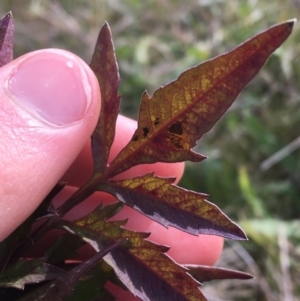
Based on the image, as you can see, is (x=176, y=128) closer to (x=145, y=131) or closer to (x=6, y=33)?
(x=145, y=131)

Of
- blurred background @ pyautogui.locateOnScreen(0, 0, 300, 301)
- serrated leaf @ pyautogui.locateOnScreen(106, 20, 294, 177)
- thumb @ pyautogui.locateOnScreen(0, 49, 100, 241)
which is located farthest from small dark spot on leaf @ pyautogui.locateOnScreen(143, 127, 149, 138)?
blurred background @ pyautogui.locateOnScreen(0, 0, 300, 301)

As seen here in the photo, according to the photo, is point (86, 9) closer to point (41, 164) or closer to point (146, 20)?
point (146, 20)

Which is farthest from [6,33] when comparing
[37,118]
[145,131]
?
[145,131]

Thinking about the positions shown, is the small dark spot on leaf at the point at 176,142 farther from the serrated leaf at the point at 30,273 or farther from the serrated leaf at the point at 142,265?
the serrated leaf at the point at 30,273

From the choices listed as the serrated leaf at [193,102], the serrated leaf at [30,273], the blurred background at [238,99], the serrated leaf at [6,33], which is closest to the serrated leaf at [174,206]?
the serrated leaf at [193,102]

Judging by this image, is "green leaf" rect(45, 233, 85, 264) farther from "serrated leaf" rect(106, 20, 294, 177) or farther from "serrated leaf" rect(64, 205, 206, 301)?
"serrated leaf" rect(106, 20, 294, 177)

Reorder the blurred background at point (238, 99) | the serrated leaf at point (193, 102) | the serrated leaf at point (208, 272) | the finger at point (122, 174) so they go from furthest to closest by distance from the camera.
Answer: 1. the blurred background at point (238, 99)
2. the finger at point (122, 174)
3. the serrated leaf at point (208, 272)
4. the serrated leaf at point (193, 102)
